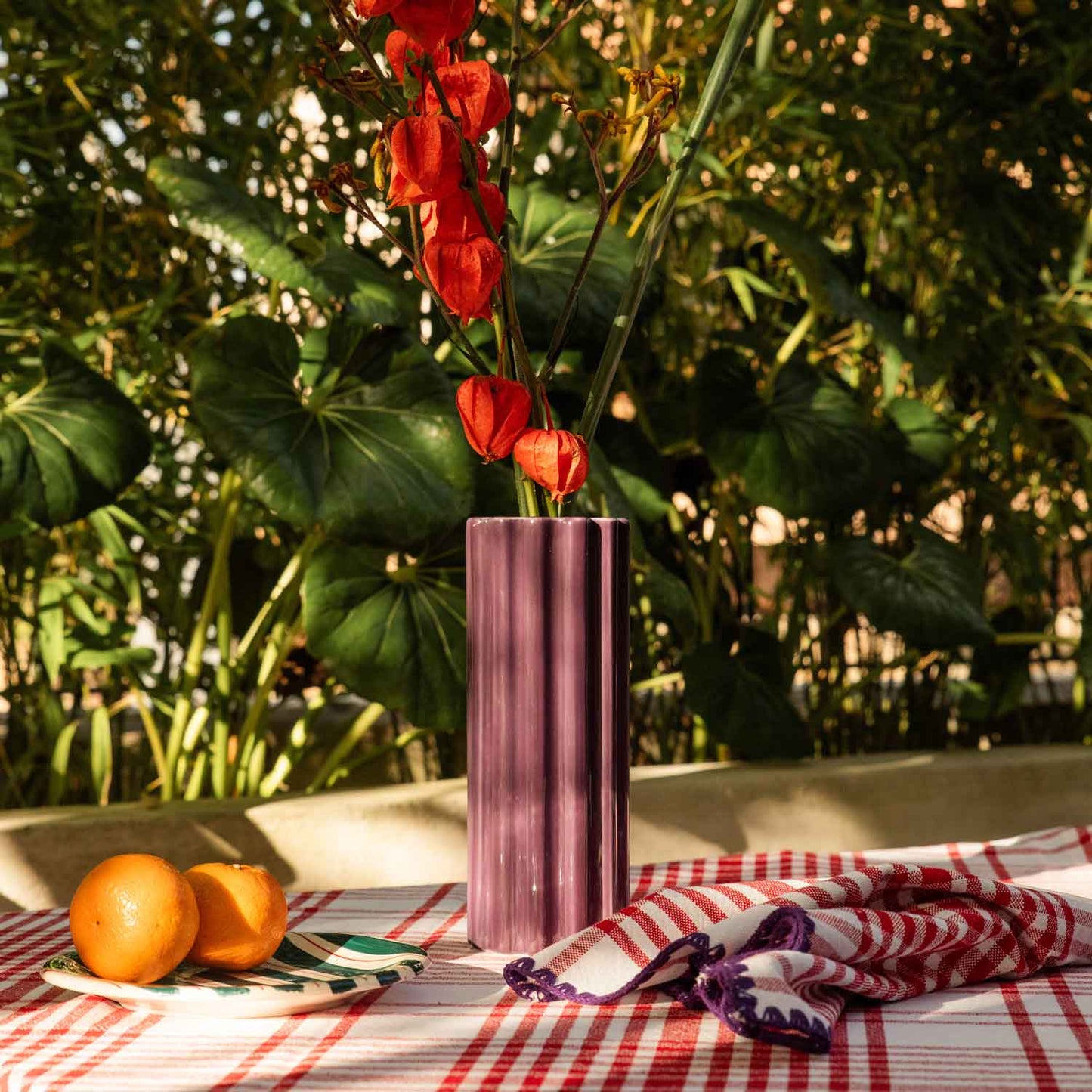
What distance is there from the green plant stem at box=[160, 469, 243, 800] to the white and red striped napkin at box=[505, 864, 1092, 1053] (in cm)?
98

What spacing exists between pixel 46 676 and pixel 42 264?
513 millimetres

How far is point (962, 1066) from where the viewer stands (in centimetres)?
56

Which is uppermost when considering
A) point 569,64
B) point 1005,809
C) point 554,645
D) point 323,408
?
point 569,64

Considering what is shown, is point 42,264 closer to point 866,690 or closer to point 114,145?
point 114,145

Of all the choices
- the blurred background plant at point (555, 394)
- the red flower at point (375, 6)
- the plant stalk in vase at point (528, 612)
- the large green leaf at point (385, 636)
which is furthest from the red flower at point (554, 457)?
the large green leaf at point (385, 636)

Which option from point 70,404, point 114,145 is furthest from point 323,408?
point 114,145

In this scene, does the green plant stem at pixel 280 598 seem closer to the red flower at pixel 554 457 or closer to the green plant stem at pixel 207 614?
the green plant stem at pixel 207 614

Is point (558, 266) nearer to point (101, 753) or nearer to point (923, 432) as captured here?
point (923, 432)

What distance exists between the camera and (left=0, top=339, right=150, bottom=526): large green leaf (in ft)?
4.42

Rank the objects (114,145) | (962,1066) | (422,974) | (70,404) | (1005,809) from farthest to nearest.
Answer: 1. (1005,809)
2. (114,145)
3. (70,404)
4. (422,974)
5. (962,1066)

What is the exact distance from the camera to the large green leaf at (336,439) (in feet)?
4.36

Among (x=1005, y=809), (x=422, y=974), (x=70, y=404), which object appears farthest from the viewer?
(x=1005, y=809)

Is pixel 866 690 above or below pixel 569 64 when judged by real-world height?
below

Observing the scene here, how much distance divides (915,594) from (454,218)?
1.16 m
